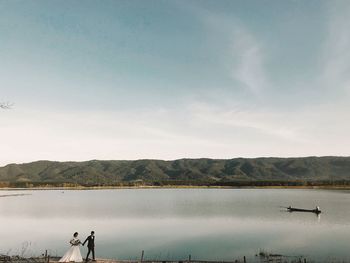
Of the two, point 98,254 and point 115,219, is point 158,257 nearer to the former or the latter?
point 98,254

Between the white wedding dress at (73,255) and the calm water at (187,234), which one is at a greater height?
the white wedding dress at (73,255)

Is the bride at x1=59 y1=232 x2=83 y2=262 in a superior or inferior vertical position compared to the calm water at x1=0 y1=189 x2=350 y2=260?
superior

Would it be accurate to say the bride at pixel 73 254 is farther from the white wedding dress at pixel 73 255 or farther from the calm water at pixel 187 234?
the calm water at pixel 187 234

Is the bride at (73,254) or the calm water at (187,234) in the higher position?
Answer: the bride at (73,254)

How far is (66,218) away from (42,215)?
11.2m

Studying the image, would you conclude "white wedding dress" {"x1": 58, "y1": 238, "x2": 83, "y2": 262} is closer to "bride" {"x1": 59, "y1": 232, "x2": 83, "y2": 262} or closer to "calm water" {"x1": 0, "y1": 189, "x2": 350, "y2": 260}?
"bride" {"x1": 59, "y1": 232, "x2": 83, "y2": 262}

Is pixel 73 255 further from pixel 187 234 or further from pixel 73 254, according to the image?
pixel 187 234

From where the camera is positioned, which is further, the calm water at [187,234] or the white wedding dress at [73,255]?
the calm water at [187,234]

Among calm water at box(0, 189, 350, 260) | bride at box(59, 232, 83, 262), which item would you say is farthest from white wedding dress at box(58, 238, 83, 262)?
calm water at box(0, 189, 350, 260)

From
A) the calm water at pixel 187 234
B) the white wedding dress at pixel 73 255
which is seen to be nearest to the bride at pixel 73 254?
the white wedding dress at pixel 73 255

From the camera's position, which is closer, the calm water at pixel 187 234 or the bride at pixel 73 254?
the bride at pixel 73 254

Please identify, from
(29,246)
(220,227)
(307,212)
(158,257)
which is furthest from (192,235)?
(307,212)

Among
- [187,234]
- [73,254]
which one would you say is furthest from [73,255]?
[187,234]

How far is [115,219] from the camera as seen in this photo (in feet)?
278
